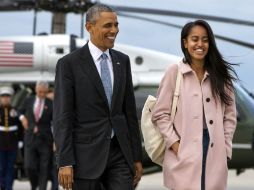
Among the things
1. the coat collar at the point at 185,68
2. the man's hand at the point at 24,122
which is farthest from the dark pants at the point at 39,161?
the coat collar at the point at 185,68

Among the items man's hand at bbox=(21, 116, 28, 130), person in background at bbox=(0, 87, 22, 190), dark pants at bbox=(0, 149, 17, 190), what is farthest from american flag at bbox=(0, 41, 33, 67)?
dark pants at bbox=(0, 149, 17, 190)

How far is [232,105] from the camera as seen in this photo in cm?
486

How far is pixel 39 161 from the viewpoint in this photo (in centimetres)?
1127

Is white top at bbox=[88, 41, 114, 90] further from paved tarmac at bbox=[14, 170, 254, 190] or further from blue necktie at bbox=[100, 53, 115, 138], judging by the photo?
paved tarmac at bbox=[14, 170, 254, 190]

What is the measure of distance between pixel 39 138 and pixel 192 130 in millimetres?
6703

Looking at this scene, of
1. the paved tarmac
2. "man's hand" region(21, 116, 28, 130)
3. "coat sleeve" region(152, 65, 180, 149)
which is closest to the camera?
"coat sleeve" region(152, 65, 180, 149)

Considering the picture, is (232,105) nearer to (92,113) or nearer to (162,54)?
(92,113)

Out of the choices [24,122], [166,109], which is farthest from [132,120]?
[24,122]

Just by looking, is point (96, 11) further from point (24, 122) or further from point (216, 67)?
point (24, 122)

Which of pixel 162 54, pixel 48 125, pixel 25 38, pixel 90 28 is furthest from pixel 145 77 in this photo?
pixel 90 28

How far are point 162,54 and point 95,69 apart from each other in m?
10.7

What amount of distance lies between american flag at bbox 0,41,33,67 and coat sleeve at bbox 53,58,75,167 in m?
10.8

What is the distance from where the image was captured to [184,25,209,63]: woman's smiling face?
15.7ft

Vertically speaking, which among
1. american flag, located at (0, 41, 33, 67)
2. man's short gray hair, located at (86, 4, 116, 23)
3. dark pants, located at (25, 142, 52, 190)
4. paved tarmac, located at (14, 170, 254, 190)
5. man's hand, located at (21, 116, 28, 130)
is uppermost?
man's short gray hair, located at (86, 4, 116, 23)
